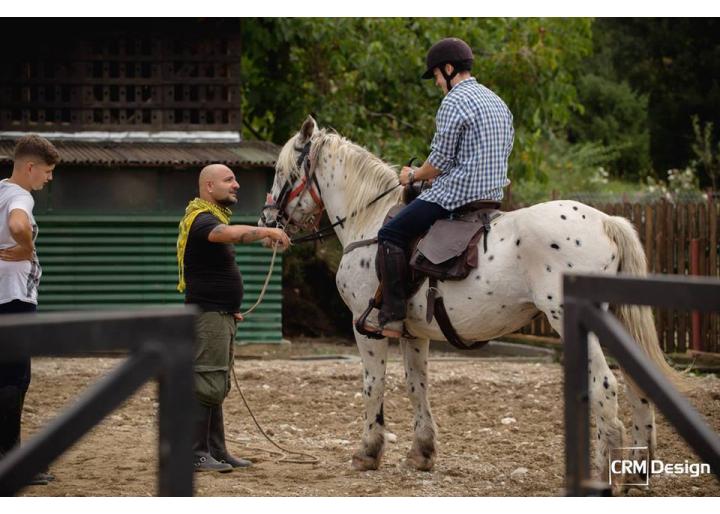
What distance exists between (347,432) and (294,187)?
83.1 inches

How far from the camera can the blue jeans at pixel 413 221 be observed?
22.9 feet

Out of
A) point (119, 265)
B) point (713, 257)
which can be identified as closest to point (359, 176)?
point (713, 257)

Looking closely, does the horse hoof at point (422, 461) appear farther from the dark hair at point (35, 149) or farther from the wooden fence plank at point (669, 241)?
the wooden fence plank at point (669, 241)

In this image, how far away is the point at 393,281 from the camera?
7008 millimetres

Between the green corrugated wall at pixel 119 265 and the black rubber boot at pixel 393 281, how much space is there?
7.32m

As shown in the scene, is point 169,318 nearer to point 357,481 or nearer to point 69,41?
point 357,481

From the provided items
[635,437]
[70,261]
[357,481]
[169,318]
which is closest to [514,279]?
[635,437]

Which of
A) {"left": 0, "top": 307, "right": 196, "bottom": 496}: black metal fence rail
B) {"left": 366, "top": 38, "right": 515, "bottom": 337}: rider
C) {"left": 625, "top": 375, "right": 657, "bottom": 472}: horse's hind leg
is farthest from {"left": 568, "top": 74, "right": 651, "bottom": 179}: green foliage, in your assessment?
{"left": 0, "top": 307, "right": 196, "bottom": 496}: black metal fence rail

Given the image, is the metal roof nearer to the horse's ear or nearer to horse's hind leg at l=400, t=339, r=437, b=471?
the horse's ear

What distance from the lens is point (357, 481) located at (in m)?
6.89

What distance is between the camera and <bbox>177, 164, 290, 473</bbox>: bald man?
716 cm

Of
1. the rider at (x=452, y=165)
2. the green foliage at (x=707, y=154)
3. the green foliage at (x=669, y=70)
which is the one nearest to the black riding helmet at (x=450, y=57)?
the rider at (x=452, y=165)

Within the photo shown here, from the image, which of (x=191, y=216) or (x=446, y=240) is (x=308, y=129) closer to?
(x=191, y=216)

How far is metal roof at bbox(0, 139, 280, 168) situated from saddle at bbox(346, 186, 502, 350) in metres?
6.99
